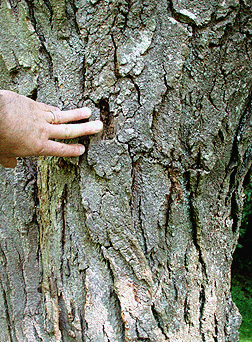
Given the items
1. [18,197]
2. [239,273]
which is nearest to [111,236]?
[18,197]

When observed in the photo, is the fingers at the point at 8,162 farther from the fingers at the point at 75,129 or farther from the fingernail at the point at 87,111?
the fingernail at the point at 87,111

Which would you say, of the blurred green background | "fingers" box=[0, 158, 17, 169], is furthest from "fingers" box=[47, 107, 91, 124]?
the blurred green background

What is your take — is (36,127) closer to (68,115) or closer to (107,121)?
(68,115)

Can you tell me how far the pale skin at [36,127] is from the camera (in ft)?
3.22

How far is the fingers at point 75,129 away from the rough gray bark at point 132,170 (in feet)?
0.14

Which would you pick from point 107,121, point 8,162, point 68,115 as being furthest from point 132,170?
point 8,162

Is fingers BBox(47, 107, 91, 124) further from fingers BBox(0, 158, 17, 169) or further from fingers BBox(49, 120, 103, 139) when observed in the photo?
fingers BBox(0, 158, 17, 169)

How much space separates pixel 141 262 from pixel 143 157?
16.9 inches

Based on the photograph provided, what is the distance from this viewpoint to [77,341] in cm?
123

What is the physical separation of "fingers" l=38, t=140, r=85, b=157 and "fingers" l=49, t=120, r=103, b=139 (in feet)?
0.12

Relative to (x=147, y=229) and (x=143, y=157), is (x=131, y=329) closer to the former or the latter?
(x=147, y=229)

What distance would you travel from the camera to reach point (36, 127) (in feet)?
3.40

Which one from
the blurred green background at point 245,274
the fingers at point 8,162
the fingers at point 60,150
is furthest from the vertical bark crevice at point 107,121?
the blurred green background at point 245,274

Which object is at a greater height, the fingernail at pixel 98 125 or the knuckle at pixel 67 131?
the fingernail at pixel 98 125
